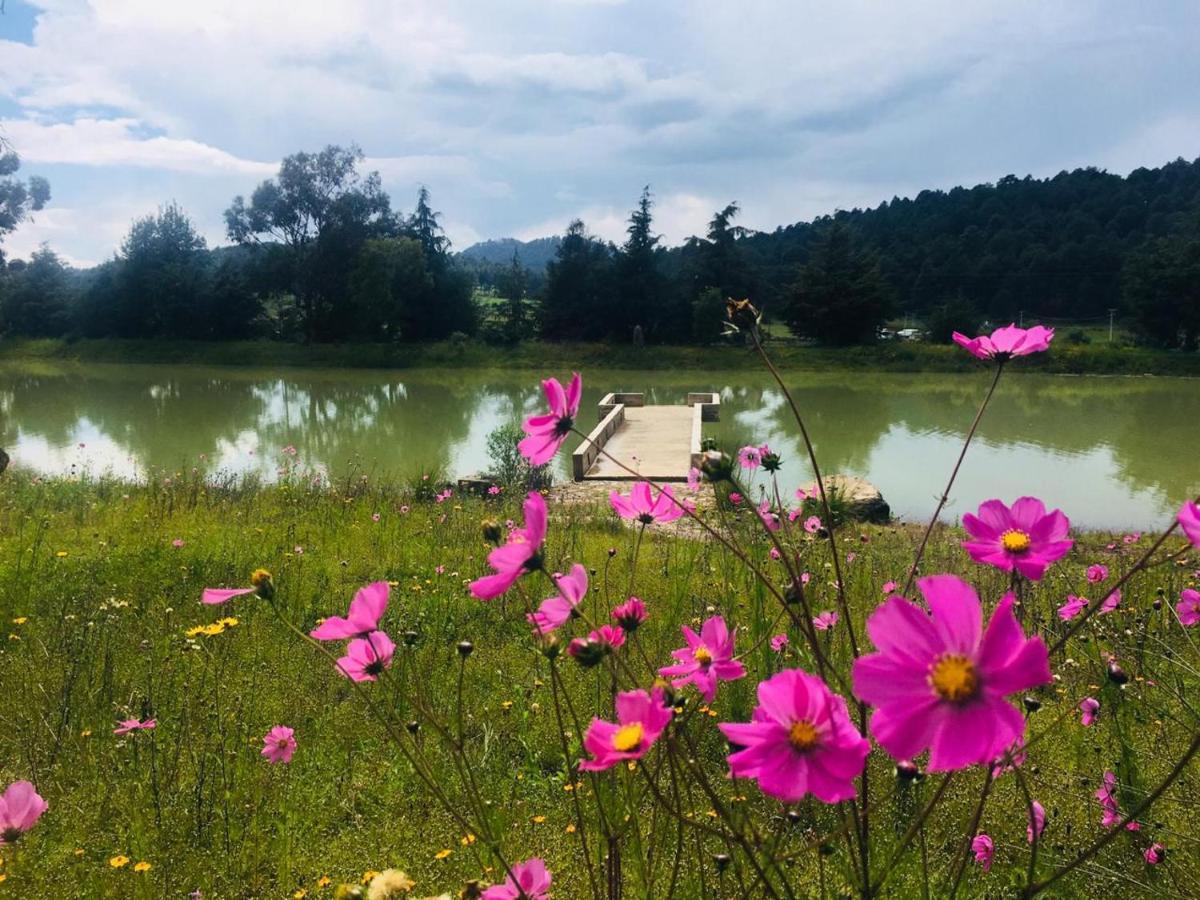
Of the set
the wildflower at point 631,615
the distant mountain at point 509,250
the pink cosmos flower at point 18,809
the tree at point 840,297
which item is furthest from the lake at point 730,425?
the distant mountain at point 509,250

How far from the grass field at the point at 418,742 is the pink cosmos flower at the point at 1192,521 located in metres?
0.36

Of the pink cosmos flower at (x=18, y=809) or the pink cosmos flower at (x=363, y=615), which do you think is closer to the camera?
the pink cosmos flower at (x=363, y=615)

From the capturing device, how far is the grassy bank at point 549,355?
27.5 meters

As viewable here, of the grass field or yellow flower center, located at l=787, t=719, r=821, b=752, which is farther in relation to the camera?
the grass field

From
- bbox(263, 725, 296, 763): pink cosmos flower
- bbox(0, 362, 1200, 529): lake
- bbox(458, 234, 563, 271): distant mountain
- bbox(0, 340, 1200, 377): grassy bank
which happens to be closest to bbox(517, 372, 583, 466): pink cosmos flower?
bbox(263, 725, 296, 763): pink cosmos flower

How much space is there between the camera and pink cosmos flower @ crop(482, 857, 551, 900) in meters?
0.86

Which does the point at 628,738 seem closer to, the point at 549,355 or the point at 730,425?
the point at 730,425

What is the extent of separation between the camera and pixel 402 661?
2.55 metres

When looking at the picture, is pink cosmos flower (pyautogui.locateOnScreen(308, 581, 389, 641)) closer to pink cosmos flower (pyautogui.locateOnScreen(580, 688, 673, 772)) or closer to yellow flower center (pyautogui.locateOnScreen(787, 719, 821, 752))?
pink cosmos flower (pyautogui.locateOnScreen(580, 688, 673, 772))

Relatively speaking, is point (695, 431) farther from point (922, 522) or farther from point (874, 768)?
point (874, 768)

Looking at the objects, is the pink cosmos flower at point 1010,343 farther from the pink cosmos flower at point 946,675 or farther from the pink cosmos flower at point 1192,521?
the pink cosmos flower at point 946,675

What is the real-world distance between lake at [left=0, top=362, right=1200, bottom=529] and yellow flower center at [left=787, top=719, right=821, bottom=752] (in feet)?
12.8

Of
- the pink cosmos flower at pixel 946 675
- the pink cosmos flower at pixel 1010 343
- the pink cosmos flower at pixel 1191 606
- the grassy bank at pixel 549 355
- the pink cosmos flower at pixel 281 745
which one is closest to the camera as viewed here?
the pink cosmos flower at pixel 946 675

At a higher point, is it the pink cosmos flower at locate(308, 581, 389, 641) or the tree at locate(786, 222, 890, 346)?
the tree at locate(786, 222, 890, 346)
